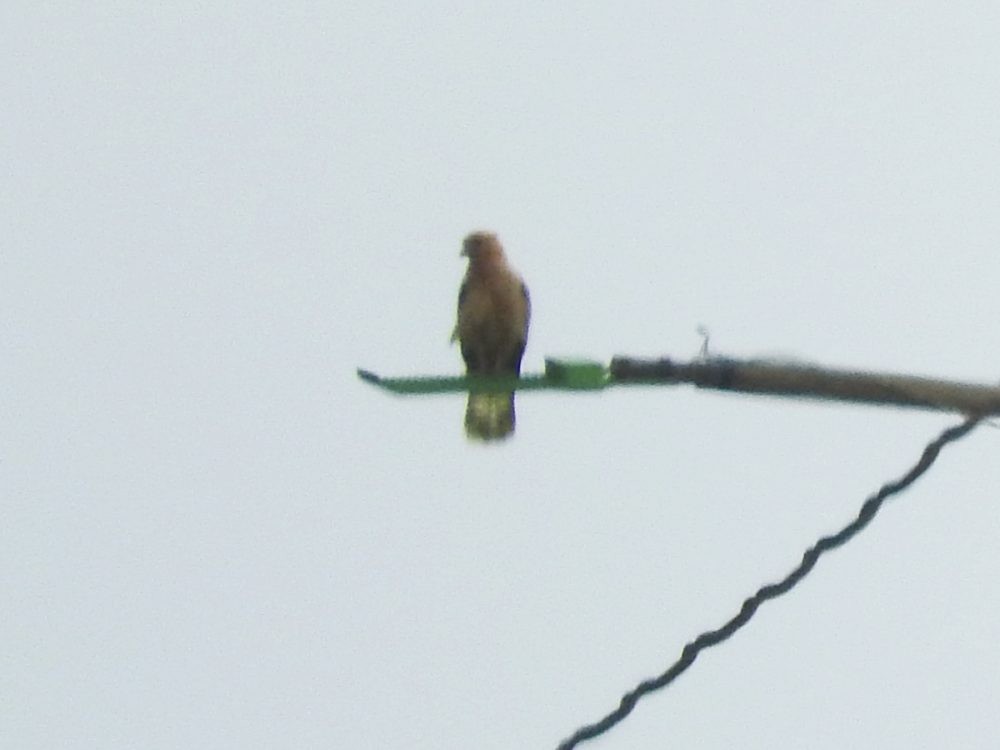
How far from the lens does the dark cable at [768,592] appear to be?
4.25 meters

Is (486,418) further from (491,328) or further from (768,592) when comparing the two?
(768,592)

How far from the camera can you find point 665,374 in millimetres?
3951

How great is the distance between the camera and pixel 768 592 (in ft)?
14.8

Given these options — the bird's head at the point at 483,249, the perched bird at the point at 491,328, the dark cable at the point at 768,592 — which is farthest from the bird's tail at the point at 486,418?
the dark cable at the point at 768,592

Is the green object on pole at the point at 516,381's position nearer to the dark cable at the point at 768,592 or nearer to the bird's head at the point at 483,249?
the dark cable at the point at 768,592

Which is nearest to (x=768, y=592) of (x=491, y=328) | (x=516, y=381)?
(x=516, y=381)

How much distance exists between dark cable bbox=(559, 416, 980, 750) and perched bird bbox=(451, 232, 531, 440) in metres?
4.80

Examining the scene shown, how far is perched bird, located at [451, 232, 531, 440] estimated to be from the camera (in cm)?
942

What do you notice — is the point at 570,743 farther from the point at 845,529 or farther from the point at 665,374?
the point at 665,374

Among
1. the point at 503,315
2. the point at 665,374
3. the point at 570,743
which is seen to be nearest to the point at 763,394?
the point at 665,374

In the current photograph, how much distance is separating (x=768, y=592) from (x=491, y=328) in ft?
16.5

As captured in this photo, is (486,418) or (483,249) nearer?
(486,418)

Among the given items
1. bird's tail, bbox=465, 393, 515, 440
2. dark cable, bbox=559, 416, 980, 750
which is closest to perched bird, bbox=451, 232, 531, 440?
bird's tail, bbox=465, 393, 515, 440

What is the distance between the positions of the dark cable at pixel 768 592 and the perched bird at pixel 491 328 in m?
4.80
